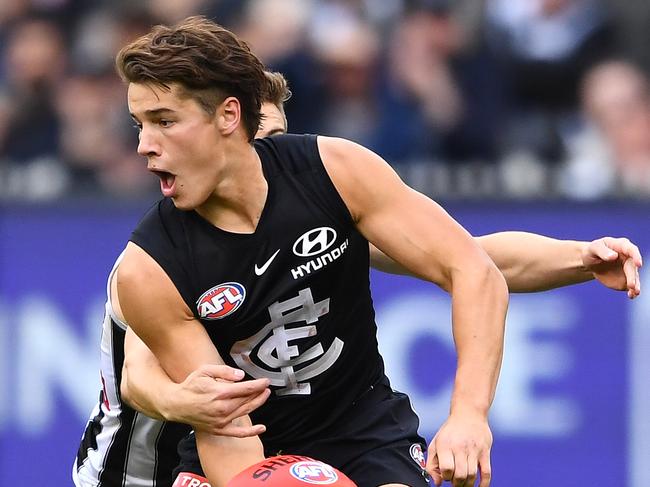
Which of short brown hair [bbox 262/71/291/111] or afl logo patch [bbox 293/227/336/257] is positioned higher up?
short brown hair [bbox 262/71/291/111]

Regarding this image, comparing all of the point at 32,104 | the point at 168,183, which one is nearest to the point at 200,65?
the point at 168,183

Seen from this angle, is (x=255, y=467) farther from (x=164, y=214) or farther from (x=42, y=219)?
(x=42, y=219)

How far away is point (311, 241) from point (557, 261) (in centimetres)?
99

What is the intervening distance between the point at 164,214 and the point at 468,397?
1.19m

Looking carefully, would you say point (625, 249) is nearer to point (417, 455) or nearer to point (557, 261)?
point (557, 261)

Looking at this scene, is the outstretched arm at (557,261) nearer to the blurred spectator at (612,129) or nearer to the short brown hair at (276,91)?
the short brown hair at (276,91)

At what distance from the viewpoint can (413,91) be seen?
29.8ft

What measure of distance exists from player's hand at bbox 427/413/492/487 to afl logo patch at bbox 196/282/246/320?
857 mm

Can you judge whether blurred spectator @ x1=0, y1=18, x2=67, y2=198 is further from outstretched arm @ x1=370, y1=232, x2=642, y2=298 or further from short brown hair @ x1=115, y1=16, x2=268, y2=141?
short brown hair @ x1=115, y1=16, x2=268, y2=141

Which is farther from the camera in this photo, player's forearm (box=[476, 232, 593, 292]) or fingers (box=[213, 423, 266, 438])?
player's forearm (box=[476, 232, 593, 292])

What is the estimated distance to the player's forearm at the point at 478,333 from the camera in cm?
461

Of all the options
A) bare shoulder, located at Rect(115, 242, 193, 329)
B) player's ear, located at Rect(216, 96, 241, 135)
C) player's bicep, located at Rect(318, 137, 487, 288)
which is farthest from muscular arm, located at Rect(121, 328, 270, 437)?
player's ear, located at Rect(216, 96, 241, 135)

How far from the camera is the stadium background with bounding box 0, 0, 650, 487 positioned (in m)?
8.34

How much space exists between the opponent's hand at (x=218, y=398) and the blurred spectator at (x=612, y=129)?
4.35 m
